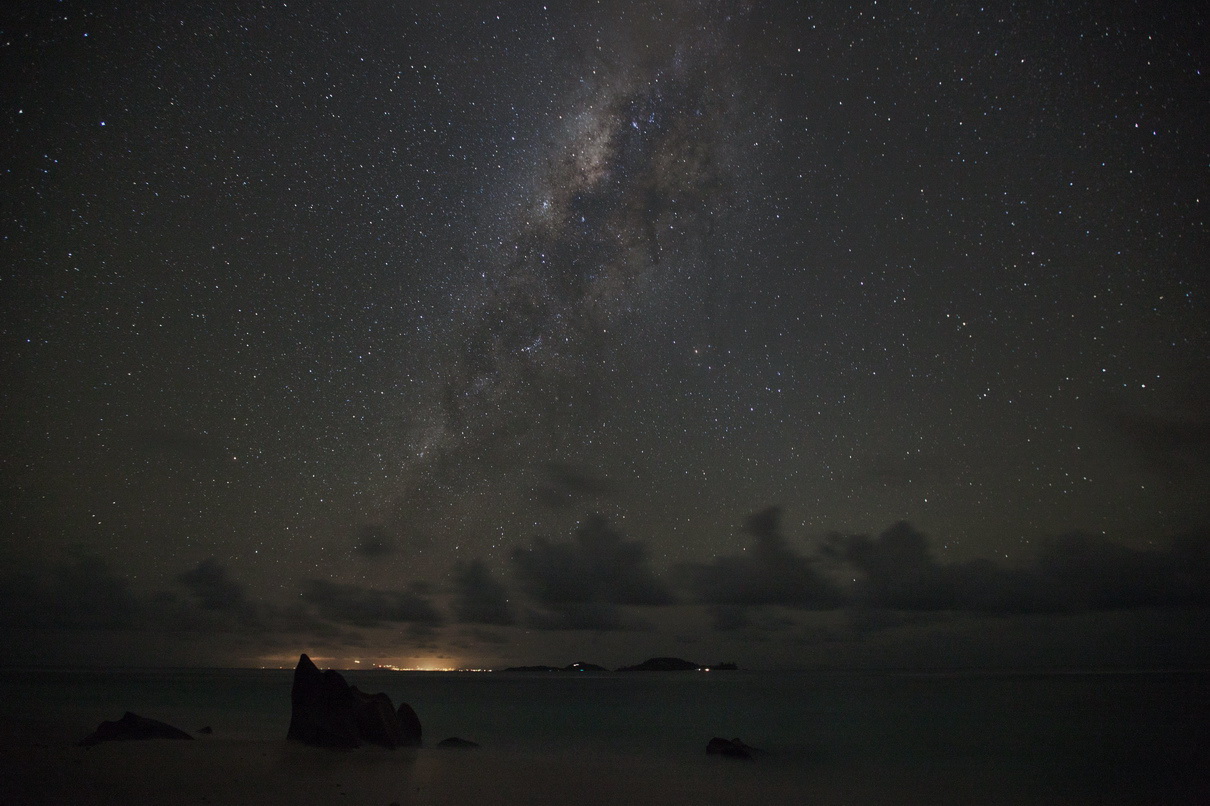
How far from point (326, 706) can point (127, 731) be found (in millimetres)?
8110

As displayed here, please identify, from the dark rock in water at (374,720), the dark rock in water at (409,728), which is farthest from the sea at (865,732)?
the dark rock in water at (374,720)

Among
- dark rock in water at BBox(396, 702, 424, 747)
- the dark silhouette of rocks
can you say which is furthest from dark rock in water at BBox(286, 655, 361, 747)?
dark rock in water at BBox(396, 702, 424, 747)

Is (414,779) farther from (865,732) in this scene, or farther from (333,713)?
(865,732)

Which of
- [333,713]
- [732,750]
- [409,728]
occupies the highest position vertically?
[333,713]

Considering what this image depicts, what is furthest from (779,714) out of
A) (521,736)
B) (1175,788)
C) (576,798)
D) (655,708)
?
(576,798)

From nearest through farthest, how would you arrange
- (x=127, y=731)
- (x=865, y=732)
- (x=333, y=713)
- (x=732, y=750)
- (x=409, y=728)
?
(x=333, y=713), (x=127, y=731), (x=409, y=728), (x=732, y=750), (x=865, y=732)

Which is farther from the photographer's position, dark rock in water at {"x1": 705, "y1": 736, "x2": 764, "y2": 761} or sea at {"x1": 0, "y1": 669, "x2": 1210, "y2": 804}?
dark rock in water at {"x1": 705, "y1": 736, "x2": 764, "y2": 761}

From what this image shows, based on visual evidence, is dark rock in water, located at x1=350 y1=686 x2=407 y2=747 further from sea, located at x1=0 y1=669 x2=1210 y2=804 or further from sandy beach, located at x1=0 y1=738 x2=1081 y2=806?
sea, located at x1=0 y1=669 x2=1210 y2=804

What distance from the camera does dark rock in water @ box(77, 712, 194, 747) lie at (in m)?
27.6

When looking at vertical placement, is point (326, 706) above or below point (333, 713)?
above

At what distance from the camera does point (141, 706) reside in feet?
196

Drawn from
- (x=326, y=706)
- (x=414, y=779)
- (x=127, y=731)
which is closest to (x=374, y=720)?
(x=326, y=706)

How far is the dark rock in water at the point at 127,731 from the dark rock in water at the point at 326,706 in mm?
6170

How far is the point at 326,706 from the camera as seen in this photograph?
2745 cm
